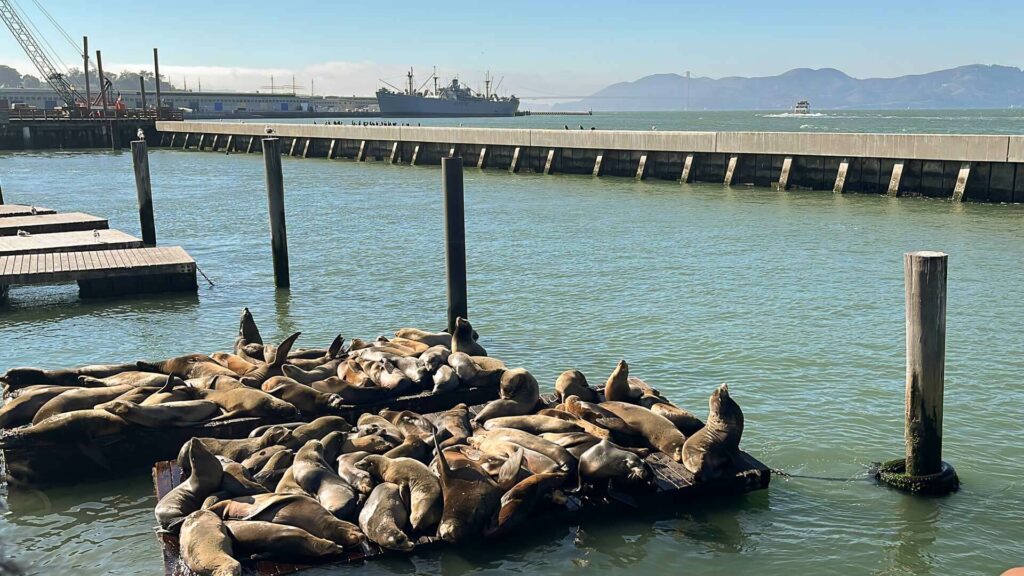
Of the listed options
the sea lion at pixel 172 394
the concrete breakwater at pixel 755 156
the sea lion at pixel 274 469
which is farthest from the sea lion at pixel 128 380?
the concrete breakwater at pixel 755 156

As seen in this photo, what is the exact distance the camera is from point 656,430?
6715mm

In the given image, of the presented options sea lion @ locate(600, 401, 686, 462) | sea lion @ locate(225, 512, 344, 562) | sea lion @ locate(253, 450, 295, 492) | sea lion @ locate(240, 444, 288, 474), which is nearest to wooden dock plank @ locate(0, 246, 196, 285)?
sea lion @ locate(240, 444, 288, 474)

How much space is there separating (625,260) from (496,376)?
928 centimetres

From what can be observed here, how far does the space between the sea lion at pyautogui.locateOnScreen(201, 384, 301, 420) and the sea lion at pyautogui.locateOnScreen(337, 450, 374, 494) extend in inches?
41.2

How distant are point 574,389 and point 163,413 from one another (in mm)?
3070

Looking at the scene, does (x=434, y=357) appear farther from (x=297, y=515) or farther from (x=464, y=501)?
(x=297, y=515)

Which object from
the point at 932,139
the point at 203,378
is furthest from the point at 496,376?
the point at 932,139

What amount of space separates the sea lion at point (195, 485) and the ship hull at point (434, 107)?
139 m

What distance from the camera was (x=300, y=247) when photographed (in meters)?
19.0

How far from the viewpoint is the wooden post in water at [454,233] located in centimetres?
1020

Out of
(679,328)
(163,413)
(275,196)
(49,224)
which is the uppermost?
(275,196)

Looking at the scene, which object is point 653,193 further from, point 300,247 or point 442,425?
point 442,425

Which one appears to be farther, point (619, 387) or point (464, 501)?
point (619, 387)

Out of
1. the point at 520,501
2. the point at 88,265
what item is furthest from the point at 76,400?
the point at 88,265
